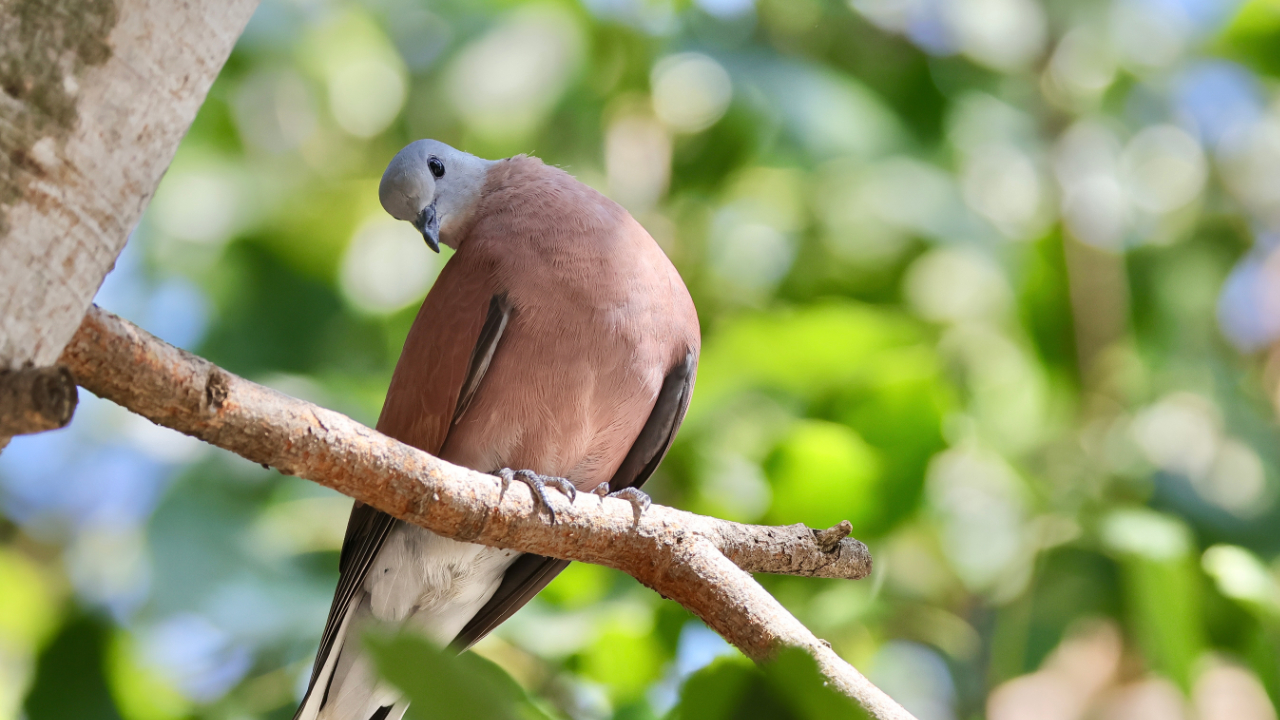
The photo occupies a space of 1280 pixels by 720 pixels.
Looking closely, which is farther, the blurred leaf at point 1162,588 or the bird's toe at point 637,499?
the blurred leaf at point 1162,588

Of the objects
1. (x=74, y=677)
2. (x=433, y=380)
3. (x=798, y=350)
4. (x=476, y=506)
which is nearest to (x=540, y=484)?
(x=476, y=506)

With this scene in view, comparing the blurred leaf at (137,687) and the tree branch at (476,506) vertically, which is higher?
the tree branch at (476,506)

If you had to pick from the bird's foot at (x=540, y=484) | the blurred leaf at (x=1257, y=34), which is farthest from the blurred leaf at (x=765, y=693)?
the blurred leaf at (x=1257, y=34)

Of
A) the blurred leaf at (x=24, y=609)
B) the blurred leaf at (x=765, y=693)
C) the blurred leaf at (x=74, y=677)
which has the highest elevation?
the blurred leaf at (x=765, y=693)

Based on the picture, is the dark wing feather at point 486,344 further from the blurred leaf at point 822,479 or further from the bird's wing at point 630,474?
the blurred leaf at point 822,479

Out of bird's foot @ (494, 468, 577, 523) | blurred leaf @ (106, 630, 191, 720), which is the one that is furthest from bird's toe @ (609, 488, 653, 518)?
blurred leaf @ (106, 630, 191, 720)

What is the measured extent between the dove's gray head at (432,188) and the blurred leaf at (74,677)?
171 cm

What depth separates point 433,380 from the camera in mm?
2168

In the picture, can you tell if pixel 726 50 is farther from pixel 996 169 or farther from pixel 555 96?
pixel 996 169

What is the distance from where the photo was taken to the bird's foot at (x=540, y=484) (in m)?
1.77

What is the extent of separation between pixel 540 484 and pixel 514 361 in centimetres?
36

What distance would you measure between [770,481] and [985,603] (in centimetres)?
125

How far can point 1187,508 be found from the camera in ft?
11.5

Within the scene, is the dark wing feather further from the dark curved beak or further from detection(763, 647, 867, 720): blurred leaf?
detection(763, 647, 867, 720): blurred leaf
